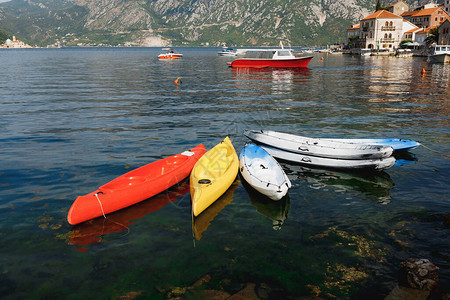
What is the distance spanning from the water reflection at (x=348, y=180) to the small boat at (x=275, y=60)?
5378 centimetres

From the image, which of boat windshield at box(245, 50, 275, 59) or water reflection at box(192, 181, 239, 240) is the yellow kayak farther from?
boat windshield at box(245, 50, 275, 59)

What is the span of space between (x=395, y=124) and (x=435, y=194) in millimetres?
11904

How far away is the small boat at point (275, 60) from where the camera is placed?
6525 cm

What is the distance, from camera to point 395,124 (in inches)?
906

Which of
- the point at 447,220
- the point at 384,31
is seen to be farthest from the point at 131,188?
the point at 384,31

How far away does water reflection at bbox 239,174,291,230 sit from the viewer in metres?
10.9

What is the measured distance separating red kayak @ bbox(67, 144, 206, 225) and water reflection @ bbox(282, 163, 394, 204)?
4.81m

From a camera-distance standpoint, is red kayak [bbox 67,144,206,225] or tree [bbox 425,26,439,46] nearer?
red kayak [bbox 67,144,206,225]

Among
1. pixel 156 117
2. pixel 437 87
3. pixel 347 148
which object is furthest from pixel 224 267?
pixel 437 87

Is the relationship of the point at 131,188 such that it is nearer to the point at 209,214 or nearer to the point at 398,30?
the point at 209,214

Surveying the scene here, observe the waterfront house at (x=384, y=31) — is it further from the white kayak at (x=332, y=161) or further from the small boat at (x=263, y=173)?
the small boat at (x=263, y=173)

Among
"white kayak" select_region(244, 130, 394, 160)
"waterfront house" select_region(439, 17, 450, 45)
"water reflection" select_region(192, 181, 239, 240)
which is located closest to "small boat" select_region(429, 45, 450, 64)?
"waterfront house" select_region(439, 17, 450, 45)

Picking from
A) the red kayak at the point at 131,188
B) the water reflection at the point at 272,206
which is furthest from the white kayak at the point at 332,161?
the red kayak at the point at 131,188

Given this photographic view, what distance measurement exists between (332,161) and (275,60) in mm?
54458
